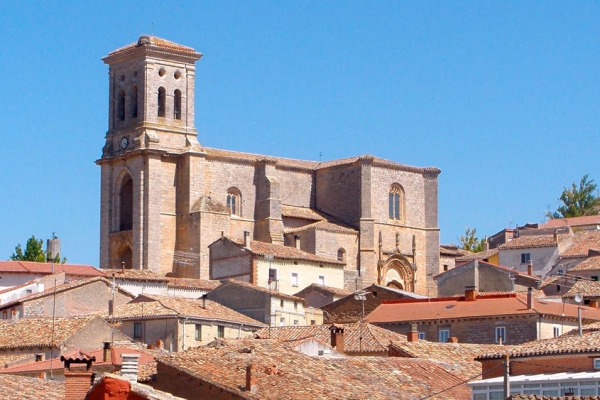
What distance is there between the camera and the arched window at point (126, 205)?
318 ft

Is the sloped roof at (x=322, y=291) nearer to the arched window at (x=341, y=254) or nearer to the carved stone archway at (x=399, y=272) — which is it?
the arched window at (x=341, y=254)

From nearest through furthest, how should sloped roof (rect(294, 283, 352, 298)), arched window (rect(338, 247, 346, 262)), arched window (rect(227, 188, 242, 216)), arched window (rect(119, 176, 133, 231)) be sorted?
sloped roof (rect(294, 283, 352, 298)) < arched window (rect(119, 176, 133, 231)) < arched window (rect(338, 247, 346, 262)) < arched window (rect(227, 188, 242, 216))

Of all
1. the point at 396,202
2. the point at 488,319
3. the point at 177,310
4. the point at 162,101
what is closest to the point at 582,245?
the point at 396,202

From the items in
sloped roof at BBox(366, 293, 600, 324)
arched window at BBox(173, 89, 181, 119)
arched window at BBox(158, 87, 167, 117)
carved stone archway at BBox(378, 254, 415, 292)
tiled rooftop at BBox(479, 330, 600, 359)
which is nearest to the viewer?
tiled rooftop at BBox(479, 330, 600, 359)

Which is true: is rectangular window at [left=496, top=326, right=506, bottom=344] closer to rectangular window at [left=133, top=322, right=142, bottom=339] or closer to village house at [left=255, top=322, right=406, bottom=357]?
village house at [left=255, top=322, right=406, bottom=357]

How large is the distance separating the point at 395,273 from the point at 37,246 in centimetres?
2213

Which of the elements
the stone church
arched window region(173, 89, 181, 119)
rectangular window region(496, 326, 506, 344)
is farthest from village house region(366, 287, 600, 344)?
arched window region(173, 89, 181, 119)

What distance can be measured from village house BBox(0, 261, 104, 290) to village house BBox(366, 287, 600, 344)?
73.6ft

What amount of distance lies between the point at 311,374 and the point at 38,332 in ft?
61.4

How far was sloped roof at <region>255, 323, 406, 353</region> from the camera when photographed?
4834 cm

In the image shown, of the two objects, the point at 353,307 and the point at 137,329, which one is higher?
the point at 353,307

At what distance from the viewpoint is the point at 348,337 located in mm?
50188

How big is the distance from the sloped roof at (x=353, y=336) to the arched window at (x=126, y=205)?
139 feet

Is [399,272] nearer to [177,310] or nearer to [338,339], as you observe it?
[177,310]
